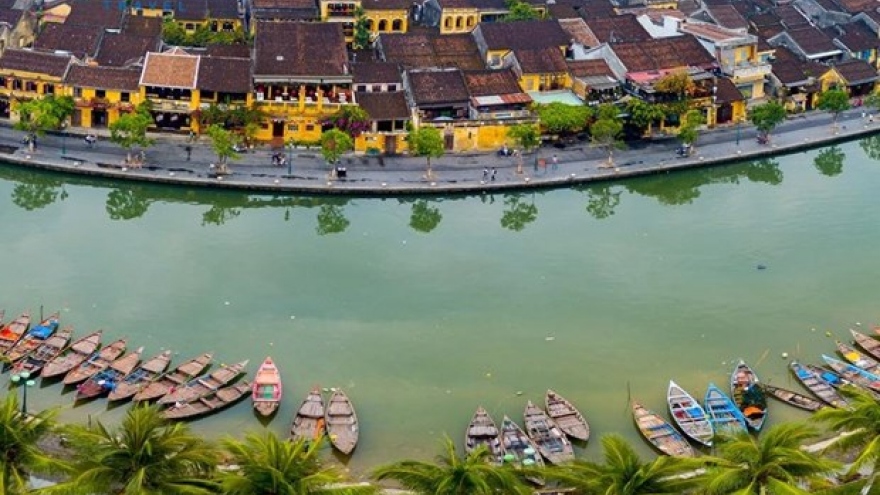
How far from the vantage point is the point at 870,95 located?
59719 mm

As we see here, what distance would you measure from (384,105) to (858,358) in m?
22.8

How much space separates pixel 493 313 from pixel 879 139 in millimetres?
26788

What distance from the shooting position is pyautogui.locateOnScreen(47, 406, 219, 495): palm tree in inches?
949

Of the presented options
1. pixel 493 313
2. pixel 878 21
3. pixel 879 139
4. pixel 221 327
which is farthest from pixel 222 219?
pixel 878 21

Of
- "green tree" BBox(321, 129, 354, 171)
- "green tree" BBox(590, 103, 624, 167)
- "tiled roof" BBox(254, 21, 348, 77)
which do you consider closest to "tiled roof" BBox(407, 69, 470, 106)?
"tiled roof" BBox(254, 21, 348, 77)

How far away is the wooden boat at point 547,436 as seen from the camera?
102ft

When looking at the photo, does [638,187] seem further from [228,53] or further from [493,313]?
[228,53]

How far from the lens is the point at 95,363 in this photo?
34.1m

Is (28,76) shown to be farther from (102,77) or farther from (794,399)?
(794,399)

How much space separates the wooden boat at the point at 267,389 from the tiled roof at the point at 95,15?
98.6ft

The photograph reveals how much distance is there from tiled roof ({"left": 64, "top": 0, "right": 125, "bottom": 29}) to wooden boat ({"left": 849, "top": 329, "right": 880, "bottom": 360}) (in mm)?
37393

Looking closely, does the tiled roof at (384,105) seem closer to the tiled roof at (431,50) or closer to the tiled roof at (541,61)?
the tiled roof at (431,50)

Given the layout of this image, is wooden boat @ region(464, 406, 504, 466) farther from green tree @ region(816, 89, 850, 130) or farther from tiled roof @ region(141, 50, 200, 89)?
green tree @ region(816, 89, 850, 130)

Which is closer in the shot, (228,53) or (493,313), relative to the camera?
(493,313)
